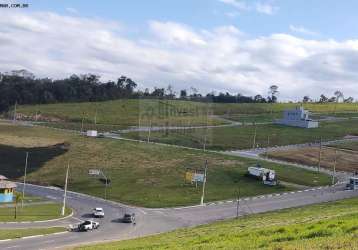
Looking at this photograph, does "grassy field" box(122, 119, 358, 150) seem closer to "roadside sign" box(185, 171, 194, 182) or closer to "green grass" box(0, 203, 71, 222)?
"roadside sign" box(185, 171, 194, 182)

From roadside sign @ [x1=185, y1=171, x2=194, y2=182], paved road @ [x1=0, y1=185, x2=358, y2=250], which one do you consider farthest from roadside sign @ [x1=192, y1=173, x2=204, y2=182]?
paved road @ [x1=0, y1=185, x2=358, y2=250]

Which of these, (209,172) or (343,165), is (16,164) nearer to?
(209,172)

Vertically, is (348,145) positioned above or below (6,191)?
above

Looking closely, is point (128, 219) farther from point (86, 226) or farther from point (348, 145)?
point (348, 145)

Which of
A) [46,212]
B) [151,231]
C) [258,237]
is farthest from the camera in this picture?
[46,212]

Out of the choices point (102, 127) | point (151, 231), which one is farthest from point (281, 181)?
point (102, 127)

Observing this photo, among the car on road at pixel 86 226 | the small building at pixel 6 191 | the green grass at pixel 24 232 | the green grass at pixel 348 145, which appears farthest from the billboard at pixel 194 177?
the green grass at pixel 348 145

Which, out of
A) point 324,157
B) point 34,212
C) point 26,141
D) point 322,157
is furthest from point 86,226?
point 324,157
